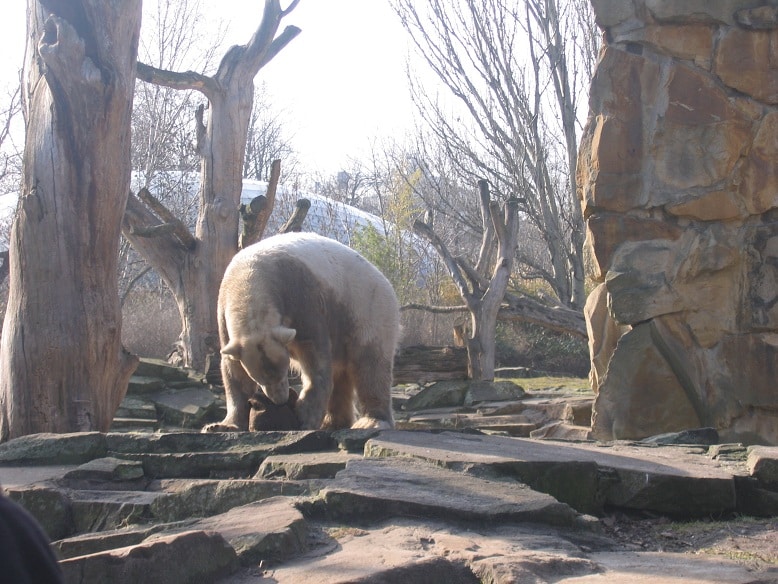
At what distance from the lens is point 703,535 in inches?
159

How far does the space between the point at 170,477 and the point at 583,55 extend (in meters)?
14.3

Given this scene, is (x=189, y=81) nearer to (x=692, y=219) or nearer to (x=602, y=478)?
(x=692, y=219)

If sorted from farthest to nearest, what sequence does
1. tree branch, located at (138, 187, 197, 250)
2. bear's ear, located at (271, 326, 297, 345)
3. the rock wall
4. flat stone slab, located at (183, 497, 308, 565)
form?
tree branch, located at (138, 187, 197, 250)
the rock wall
bear's ear, located at (271, 326, 297, 345)
flat stone slab, located at (183, 497, 308, 565)

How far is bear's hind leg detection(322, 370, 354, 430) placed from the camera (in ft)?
22.8

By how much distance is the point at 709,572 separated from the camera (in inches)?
120

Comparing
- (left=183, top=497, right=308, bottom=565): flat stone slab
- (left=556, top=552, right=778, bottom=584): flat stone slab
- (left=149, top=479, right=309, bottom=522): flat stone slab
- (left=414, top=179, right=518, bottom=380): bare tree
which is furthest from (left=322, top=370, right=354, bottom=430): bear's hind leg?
(left=414, top=179, right=518, bottom=380): bare tree

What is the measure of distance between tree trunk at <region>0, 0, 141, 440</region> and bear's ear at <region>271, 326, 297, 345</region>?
4.04ft

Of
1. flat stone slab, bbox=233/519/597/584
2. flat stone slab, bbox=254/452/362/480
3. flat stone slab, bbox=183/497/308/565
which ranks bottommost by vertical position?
flat stone slab, bbox=233/519/597/584

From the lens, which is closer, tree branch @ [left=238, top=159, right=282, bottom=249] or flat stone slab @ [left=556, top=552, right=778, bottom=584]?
flat stone slab @ [left=556, top=552, right=778, bottom=584]

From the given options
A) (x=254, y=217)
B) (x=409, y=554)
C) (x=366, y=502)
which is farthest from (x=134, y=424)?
(x=409, y=554)

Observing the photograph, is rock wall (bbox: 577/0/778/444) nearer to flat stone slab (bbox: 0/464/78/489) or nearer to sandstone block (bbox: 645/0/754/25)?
sandstone block (bbox: 645/0/754/25)

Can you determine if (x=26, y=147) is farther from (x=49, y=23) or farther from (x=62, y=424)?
(x=62, y=424)

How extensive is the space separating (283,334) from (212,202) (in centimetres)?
567

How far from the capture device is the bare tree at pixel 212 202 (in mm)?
11086
